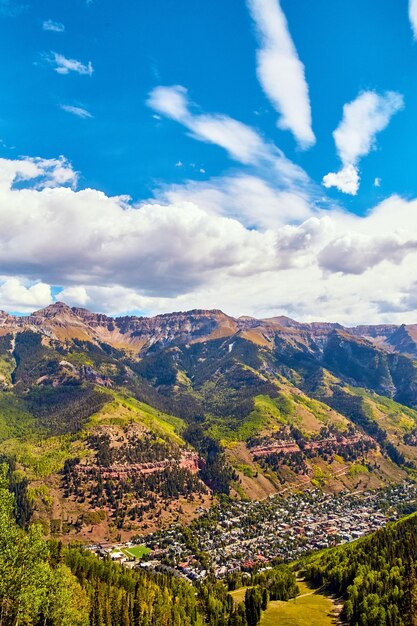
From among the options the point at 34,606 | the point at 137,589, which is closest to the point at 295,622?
the point at 137,589

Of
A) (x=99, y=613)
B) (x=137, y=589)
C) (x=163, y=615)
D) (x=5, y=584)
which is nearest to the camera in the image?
(x=5, y=584)

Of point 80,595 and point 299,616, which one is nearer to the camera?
point 80,595

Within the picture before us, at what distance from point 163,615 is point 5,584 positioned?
303 ft

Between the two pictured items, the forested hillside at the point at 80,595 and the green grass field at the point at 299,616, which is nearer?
the forested hillside at the point at 80,595

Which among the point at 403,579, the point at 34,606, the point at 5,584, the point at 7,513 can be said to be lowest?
the point at 403,579

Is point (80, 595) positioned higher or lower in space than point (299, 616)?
higher

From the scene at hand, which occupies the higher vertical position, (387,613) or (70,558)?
(70,558)

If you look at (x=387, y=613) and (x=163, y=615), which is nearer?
(x=163, y=615)

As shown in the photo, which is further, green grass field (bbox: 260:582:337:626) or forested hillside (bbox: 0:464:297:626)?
green grass field (bbox: 260:582:337:626)

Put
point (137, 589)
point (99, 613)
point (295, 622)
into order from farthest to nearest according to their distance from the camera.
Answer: point (295, 622) → point (137, 589) → point (99, 613)

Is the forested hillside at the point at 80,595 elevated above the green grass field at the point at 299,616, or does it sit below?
above

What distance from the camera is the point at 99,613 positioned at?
122062mm

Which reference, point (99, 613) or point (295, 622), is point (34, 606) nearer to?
point (99, 613)

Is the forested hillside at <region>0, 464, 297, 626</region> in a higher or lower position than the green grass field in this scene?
higher
